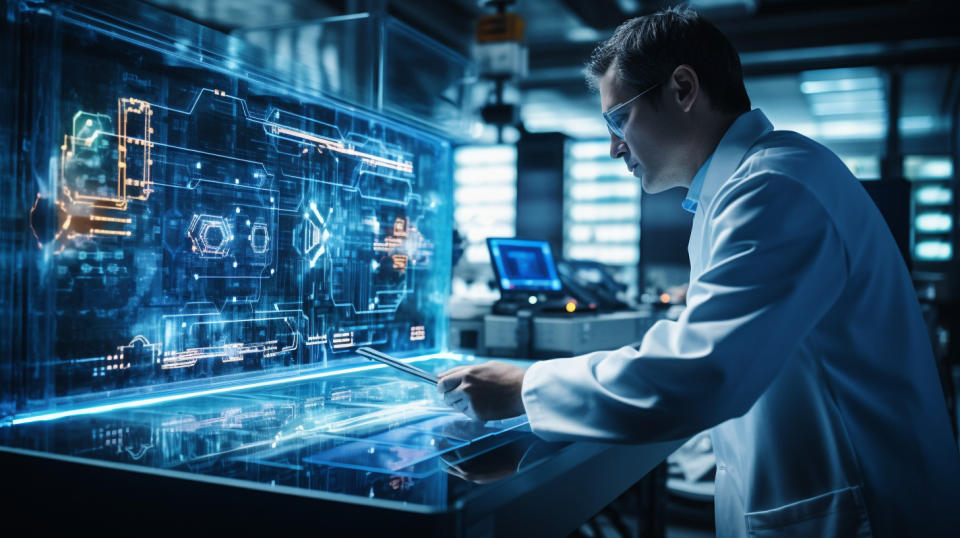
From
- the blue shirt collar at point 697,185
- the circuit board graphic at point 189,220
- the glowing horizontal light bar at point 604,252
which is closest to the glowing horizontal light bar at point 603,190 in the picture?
the glowing horizontal light bar at point 604,252

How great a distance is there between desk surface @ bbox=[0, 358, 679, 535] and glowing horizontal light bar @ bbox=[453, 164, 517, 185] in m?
6.74

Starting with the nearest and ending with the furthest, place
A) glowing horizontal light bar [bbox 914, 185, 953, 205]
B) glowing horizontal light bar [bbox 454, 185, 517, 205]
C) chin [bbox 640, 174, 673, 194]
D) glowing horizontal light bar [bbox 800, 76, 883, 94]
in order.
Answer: chin [bbox 640, 174, 673, 194] < glowing horizontal light bar [bbox 800, 76, 883, 94] < glowing horizontal light bar [bbox 914, 185, 953, 205] < glowing horizontal light bar [bbox 454, 185, 517, 205]

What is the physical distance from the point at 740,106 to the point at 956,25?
5.08 m

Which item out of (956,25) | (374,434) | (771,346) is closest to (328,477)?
(374,434)

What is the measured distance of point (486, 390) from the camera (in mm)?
977

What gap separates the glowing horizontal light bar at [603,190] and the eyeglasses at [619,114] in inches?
233

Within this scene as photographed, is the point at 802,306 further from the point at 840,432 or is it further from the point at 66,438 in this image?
the point at 66,438

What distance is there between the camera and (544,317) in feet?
7.13

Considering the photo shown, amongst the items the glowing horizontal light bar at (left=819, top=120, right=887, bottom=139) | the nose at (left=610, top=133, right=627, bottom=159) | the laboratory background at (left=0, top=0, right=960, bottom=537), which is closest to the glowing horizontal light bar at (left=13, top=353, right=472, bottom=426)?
the laboratory background at (left=0, top=0, right=960, bottom=537)

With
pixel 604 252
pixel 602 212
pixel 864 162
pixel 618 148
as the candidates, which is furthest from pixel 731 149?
pixel 864 162

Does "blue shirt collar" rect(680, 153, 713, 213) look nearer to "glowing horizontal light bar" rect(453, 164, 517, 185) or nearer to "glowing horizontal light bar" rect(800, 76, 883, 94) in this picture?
"glowing horizontal light bar" rect(800, 76, 883, 94)

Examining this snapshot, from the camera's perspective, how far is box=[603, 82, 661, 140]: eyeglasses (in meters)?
1.10

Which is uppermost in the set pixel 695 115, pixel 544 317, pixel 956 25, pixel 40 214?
pixel 956 25

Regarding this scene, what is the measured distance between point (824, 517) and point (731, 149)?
0.54 meters
